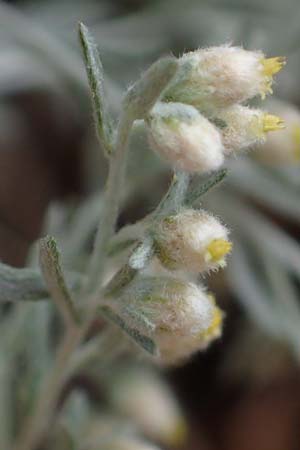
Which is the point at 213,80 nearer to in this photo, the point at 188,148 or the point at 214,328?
the point at 188,148

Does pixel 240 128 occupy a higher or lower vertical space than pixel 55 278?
higher

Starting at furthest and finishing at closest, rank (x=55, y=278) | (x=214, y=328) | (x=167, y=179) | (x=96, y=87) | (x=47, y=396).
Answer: (x=167, y=179), (x=47, y=396), (x=214, y=328), (x=55, y=278), (x=96, y=87)

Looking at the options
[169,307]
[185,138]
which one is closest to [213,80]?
[185,138]

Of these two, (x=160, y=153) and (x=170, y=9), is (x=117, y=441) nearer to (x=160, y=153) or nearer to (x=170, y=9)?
(x=160, y=153)

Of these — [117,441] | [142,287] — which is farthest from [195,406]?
[142,287]

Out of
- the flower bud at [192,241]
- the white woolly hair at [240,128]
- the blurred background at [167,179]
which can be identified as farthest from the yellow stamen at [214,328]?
the blurred background at [167,179]

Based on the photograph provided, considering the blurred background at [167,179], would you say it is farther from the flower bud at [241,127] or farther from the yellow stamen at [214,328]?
the flower bud at [241,127]

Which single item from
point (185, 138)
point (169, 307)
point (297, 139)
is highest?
point (297, 139)
